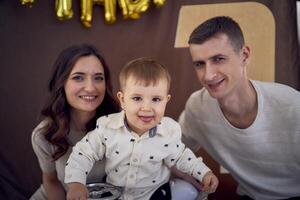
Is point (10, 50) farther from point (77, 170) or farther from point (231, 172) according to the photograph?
point (231, 172)

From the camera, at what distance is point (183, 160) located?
86 centimetres

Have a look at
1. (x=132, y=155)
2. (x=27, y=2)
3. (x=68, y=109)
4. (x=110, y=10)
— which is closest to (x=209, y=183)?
(x=132, y=155)

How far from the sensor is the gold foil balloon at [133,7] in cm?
92

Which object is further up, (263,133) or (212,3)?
(212,3)

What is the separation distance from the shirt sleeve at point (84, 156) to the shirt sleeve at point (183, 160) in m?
0.17

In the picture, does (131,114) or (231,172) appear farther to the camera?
(231,172)

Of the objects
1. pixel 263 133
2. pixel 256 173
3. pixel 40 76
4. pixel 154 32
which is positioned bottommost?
pixel 256 173

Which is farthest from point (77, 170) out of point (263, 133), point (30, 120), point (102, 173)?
point (263, 133)

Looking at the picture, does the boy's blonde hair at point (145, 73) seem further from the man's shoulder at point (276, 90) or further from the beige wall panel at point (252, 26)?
the man's shoulder at point (276, 90)

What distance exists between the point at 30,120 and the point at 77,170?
236 millimetres

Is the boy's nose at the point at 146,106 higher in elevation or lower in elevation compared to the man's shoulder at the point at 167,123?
higher

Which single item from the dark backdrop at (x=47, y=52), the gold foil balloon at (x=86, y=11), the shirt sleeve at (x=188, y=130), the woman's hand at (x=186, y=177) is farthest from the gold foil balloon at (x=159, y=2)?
the woman's hand at (x=186, y=177)

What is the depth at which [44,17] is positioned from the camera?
3.04ft

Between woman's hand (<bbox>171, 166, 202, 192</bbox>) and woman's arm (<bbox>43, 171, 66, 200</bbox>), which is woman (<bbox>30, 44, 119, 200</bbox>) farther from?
woman's hand (<bbox>171, 166, 202, 192</bbox>)
